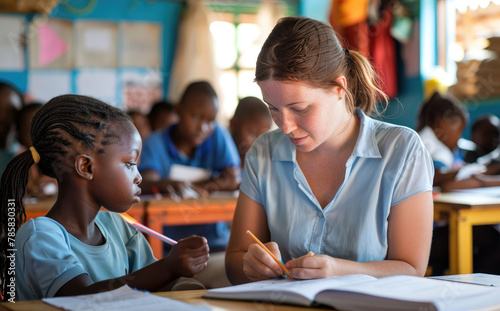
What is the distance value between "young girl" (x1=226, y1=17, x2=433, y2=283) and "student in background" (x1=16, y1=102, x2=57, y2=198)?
1226 mm

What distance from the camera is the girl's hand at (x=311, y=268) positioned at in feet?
2.89

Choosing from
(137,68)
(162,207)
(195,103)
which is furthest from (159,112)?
(162,207)

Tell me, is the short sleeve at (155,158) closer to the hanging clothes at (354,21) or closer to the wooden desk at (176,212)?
the wooden desk at (176,212)

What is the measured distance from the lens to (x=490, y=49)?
3.49 meters

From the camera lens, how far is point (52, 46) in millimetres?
5031

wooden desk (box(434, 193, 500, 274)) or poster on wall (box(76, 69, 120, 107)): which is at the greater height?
poster on wall (box(76, 69, 120, 107))

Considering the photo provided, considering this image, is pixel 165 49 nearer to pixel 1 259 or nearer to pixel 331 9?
pixel 331 9

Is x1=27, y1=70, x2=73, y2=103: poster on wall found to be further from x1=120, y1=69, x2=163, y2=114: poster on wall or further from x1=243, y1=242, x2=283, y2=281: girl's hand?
x1=243, y1=242, x2=283, y2=281: girl's hand

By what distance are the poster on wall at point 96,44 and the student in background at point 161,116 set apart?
125 cm

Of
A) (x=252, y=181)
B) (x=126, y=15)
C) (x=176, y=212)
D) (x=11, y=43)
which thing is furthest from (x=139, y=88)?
(x=252, y=181)

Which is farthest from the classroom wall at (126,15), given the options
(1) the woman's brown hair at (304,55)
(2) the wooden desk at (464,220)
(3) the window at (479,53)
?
(1) the woman's brown hair at (304,55)

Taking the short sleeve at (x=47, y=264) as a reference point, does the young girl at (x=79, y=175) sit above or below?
above

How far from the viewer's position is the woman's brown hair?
1.08m

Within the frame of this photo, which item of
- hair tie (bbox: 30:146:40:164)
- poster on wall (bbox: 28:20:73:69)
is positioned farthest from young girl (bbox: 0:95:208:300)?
poster on wall (bbox: 28:20:73:69)
